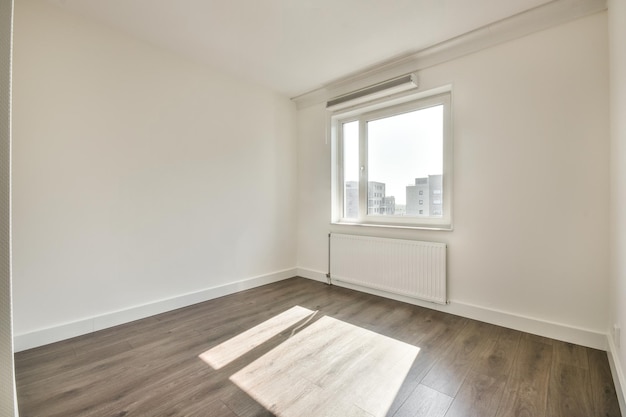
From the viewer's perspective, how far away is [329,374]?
1822 mm

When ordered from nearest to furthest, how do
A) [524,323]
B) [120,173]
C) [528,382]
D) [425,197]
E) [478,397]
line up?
[478,397], [528,382], [524,323], [120,173], [425,197]

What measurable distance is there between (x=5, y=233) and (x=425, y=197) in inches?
127

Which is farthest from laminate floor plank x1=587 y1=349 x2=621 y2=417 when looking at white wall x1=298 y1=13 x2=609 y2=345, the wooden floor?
white wall x1=298 y1=13 x2=609 y2=345

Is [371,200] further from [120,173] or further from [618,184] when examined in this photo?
[120,173]

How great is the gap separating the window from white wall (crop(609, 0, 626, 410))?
1.17 m

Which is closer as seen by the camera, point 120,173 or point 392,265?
point 120,173

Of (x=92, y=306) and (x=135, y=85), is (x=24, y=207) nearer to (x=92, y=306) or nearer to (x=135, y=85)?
(x=92, y=306)

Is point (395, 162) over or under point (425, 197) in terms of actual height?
over

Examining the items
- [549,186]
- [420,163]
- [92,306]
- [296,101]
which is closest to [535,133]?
[549,186]

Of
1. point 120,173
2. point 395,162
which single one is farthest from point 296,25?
point 120,173

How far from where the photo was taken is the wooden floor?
1531mm

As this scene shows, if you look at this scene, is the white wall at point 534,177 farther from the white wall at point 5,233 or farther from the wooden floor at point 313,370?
the white wall at point 5,233

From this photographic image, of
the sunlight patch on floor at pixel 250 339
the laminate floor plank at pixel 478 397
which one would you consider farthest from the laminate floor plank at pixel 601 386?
the sunlight patch on floor at pixel 250 339

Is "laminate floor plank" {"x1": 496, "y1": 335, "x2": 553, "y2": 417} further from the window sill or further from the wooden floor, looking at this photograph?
the window sill
